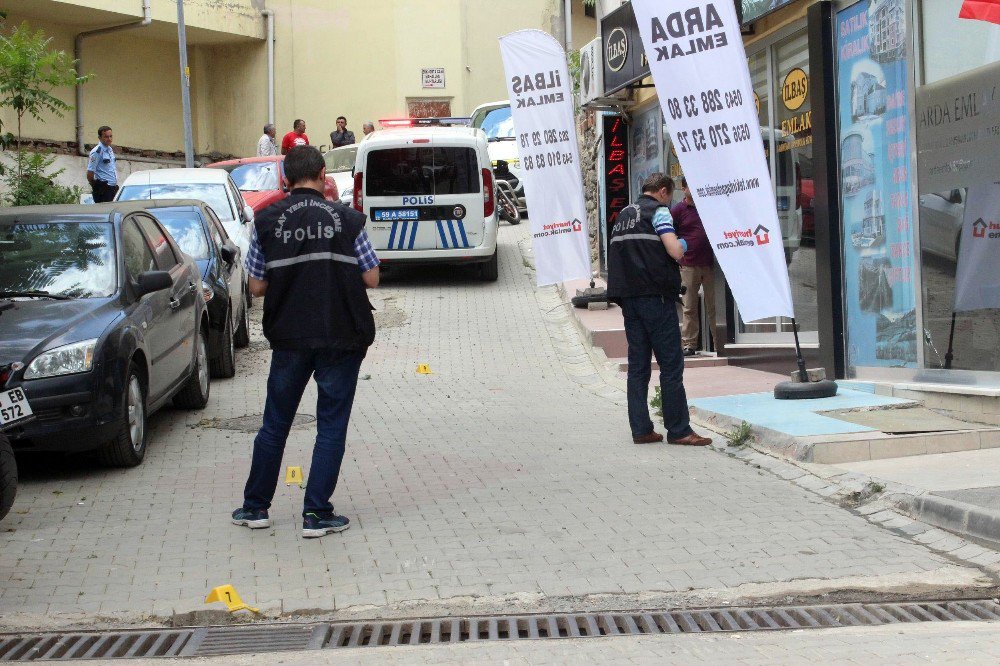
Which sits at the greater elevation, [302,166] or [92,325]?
[302,166]

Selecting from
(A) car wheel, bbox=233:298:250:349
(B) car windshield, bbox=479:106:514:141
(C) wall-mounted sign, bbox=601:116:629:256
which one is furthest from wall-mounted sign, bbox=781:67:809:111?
(B) car windshield, bbox=479:106:514:141

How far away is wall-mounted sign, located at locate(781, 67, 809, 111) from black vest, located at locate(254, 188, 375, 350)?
246 inches

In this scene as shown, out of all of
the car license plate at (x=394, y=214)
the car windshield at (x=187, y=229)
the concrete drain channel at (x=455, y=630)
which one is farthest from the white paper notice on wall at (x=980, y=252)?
the car license plate at (x=394, y=214)

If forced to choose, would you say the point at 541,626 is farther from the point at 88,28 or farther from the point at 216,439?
the point at 88,28

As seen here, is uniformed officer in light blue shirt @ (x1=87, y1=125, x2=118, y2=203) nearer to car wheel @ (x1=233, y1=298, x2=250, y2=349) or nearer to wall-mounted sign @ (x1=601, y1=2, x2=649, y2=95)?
car wheel @ (x1=233, y1=298, x2=250, y2=349)

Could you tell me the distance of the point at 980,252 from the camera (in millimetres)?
8633

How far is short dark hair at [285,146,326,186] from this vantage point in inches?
251

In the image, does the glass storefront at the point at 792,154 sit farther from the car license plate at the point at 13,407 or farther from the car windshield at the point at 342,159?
the car windshield at the point at 342,159

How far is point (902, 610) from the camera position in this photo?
16.9ft

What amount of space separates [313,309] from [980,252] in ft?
16.3

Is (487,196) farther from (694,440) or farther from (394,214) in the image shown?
(694,440)

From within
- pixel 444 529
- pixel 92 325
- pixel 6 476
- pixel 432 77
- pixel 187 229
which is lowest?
pixel 444 529

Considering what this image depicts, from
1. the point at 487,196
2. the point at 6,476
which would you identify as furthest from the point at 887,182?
the point at 487,196

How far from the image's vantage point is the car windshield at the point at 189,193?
1703 cm
